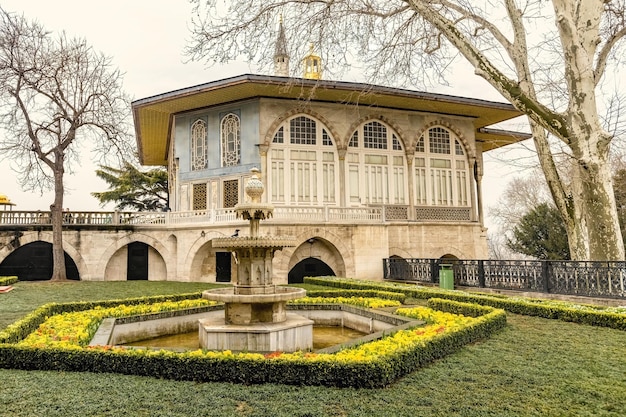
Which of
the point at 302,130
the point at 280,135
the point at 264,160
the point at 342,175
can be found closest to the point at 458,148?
the point at 342,175

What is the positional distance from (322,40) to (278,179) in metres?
8.19

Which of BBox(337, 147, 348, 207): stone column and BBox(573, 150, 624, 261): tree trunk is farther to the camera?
BBox(337, 147, 348, 207): stone column

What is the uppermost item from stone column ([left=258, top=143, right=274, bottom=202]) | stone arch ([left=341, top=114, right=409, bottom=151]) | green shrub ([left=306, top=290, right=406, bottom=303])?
stone arch ([left=341, top=114, right=409, bottom=151])

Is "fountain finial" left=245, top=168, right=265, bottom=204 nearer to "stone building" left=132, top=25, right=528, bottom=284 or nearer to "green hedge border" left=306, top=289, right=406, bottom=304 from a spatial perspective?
"green hedge border" left=306, top=289, right=406, bottom=304

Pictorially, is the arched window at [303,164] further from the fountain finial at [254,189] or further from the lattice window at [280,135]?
the fountain finial at [254,189]

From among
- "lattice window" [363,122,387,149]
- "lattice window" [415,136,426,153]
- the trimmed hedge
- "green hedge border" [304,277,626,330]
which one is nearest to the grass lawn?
"green hedge border" [304,277,626,330]

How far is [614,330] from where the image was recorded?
709cm

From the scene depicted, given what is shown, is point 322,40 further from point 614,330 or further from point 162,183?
point 162,183

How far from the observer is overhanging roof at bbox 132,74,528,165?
1780 cm

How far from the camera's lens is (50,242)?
18.9m

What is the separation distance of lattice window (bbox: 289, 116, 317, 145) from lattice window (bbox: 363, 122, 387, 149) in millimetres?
2697

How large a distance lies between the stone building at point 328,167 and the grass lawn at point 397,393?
1242 centimetres

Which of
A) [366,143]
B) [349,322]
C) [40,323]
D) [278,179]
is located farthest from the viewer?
[366,143]

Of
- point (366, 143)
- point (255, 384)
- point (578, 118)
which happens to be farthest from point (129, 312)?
point (366, 143)
